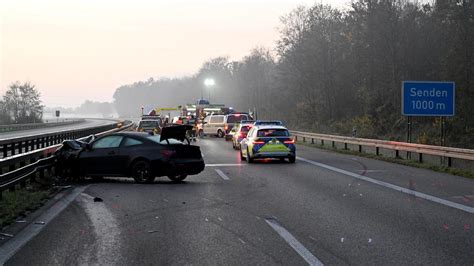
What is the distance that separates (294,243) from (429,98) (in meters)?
16.8

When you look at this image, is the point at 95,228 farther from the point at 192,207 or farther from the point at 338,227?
the point at 338,227

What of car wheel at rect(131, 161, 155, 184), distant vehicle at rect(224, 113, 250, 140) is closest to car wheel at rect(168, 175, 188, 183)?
car wheel at rect(131, 161, 155, 184)

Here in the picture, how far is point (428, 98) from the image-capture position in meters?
22.1

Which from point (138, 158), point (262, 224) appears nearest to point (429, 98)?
point (138, 158)

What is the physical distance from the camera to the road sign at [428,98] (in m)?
21.8

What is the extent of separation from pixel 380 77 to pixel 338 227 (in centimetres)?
4531

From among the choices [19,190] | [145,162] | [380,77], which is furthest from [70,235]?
[380,77]

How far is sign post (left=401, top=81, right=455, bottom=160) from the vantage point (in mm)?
21812

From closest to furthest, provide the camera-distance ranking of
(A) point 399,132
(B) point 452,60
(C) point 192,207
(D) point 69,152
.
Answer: (C) point 192,207 < (D) point 69,152 < (B) point 452,60 < (A) point 399,132

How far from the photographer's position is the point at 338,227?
8156 millimetres

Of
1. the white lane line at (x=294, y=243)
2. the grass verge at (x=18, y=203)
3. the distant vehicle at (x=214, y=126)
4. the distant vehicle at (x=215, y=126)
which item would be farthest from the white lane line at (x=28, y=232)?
the distant vehicle at (x=214, y=126)

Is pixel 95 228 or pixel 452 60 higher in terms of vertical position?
pixel 452 60

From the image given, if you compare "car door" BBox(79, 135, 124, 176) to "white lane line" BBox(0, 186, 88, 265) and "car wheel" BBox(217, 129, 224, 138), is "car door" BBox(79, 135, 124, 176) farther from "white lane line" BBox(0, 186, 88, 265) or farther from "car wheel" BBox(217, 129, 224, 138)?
"car wheel" BBox(217, 129, 224, 138)

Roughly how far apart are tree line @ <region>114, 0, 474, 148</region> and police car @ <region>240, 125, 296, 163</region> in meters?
18.5
